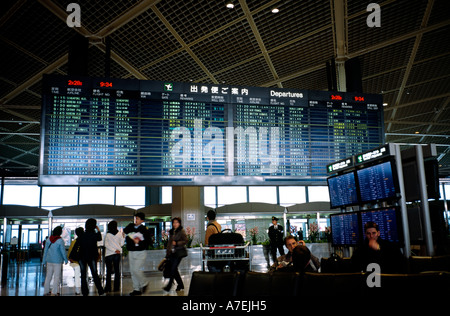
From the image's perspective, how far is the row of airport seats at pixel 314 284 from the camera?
2.73m

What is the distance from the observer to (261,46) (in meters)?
7.00

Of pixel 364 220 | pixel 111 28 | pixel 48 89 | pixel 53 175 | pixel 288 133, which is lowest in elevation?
pixel 364 220

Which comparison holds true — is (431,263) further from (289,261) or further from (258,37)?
(258,37)

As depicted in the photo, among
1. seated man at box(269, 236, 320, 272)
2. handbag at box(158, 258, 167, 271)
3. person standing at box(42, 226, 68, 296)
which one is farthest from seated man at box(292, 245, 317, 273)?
person standing at box(42, 226, 68, 296)

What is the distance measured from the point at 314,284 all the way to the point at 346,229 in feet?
14.3

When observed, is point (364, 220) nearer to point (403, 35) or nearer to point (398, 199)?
point (398, 199)

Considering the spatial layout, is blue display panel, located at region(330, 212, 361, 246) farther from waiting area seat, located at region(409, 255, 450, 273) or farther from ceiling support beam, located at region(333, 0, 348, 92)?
ceiling support beam, located at region(333, 0, 348, 92)

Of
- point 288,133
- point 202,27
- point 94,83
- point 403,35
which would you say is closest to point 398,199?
point 288,133

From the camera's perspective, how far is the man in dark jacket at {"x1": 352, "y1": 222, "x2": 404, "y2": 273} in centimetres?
426

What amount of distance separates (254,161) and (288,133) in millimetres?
897

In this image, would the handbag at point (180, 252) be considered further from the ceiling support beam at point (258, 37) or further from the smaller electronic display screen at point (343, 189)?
the ceiling support beam at point (258, 37)

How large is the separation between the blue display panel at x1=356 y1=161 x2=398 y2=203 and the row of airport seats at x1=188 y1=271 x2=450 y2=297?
10.9ft

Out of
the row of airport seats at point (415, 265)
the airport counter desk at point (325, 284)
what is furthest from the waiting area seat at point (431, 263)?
the airport counter desk at point (325, 284)

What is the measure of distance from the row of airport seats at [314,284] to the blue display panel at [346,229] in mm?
4029
